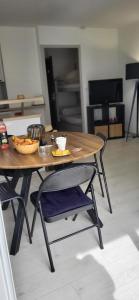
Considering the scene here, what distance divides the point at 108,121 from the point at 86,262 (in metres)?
4.13

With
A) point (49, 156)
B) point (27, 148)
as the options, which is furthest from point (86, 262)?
point (27, 148)

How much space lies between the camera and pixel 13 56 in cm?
477

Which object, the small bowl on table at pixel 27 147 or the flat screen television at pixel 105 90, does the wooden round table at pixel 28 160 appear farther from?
the flat screen television at pixel 105 90

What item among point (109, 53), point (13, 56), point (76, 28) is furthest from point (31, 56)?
point (109, 53)

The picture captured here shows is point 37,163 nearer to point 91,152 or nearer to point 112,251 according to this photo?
point 91,152

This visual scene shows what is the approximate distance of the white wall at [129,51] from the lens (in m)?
5.09

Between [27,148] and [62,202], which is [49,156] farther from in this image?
[62,202]

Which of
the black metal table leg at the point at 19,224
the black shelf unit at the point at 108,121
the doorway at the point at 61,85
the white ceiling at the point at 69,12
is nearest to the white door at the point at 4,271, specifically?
the black metal table leg at the point at 19,224

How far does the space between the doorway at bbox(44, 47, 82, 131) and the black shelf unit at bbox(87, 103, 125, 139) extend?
1.19 m

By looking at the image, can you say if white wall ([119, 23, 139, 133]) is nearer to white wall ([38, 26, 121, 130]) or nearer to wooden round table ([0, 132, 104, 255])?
white wall ([38, 26, 121, 130])

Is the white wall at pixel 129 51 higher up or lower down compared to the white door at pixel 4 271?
higher up

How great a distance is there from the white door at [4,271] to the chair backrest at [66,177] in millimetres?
569

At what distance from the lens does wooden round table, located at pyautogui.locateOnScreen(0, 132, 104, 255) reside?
160 centimetres

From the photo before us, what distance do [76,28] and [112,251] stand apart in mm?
4751
